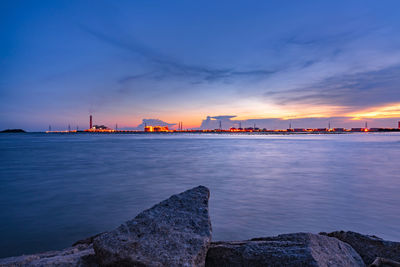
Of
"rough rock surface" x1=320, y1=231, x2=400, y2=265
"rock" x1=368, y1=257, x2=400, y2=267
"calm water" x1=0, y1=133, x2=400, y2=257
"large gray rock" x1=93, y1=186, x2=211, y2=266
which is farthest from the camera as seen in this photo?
"calm water" x1=0, y1=133, x2=400, y2=257

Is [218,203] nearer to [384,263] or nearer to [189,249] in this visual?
[384,263]

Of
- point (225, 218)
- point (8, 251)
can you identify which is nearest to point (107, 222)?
point (8, 251)

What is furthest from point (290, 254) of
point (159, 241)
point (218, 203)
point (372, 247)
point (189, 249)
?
point (218, 203)

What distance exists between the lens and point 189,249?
8.82 ft

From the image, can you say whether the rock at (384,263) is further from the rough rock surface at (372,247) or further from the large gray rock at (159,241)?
the large gray rock at (159,241)

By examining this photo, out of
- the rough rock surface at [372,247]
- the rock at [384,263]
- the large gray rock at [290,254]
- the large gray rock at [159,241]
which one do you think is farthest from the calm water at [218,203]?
the rock at [384,263]

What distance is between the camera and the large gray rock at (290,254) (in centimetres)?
267

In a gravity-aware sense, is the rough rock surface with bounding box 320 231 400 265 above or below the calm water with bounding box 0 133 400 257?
above

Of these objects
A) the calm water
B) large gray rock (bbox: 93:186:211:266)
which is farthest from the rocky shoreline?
the calm water

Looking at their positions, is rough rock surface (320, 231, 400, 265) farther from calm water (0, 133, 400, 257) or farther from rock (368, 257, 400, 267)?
calm water (0, 133, 400, 257)

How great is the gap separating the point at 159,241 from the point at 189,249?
0.33 meters

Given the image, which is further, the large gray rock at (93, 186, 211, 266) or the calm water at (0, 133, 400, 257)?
the calm water at (0, 133, 400, 257)

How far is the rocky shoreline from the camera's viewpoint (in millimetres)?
2617

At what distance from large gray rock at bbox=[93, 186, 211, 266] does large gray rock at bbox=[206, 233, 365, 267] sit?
16.0 inches
